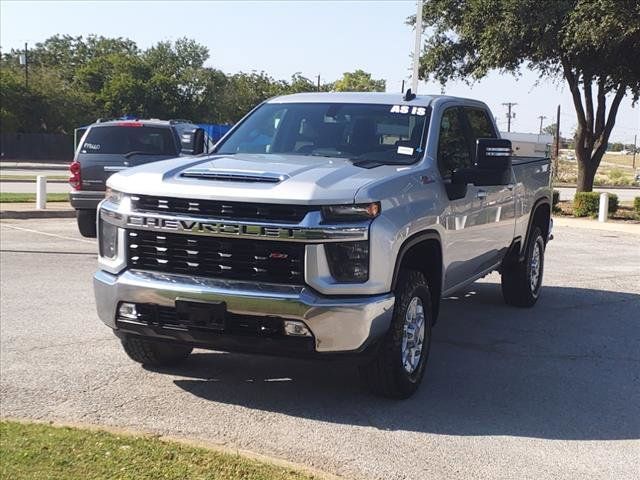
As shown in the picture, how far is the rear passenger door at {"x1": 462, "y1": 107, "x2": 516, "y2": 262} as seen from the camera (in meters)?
7.12

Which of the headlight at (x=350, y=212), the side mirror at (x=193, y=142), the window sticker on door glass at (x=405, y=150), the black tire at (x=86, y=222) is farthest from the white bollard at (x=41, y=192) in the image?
the headlight at (x=350, y=212)

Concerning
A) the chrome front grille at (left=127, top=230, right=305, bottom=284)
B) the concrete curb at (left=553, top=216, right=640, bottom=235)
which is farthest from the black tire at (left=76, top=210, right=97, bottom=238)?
the concrete curb at (left=553, top=216, right=640, bottom=235)

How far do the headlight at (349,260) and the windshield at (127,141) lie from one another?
8.90 m

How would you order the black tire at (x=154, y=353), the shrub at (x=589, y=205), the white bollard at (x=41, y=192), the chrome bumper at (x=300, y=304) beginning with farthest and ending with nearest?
the shrub at (x=589, y=205) → the white bollard at (x=41, y=192) → the black tire at (x=154, y=353) → the chrome bumper at (x=300, y=304)

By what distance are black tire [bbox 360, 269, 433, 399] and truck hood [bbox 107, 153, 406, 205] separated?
0.76 meters

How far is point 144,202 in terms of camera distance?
5195 mm

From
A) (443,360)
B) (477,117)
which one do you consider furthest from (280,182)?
(477,117)

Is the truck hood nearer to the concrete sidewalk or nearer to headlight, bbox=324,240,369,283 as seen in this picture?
headlight, bbox=324,240,369,283

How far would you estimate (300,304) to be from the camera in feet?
15.7

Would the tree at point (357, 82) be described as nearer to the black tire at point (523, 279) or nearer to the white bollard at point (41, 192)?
the white bollard at point (41, 192)

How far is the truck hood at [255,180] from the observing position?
15.9 feet

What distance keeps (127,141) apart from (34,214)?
19.1 ft

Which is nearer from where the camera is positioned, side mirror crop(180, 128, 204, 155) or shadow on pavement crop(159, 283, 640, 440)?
shadow on pavement crop(159, 283, 640, 440)

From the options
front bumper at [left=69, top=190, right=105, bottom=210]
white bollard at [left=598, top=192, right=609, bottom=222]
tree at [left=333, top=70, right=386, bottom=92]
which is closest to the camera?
front bumper at [left=69, top=190, right=105, bottom=210]
